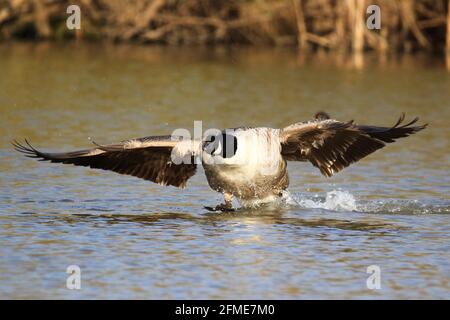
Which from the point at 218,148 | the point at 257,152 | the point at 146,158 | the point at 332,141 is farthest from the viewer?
the point at 146,158

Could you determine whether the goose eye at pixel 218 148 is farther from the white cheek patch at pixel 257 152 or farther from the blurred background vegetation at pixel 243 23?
the blurred background vegetation at pixel 243 23

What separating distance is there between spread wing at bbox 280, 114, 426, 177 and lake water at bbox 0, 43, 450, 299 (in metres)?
0.48

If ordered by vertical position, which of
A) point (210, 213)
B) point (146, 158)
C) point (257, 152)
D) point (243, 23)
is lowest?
point (210, 213)

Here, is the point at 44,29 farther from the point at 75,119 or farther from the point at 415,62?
the point at 75,119

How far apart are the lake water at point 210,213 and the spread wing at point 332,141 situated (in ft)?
1.59

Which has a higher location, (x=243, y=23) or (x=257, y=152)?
(x=243, y=23)

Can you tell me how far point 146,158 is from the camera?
10.1 m

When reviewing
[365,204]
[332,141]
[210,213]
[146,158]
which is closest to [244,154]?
[210,213]

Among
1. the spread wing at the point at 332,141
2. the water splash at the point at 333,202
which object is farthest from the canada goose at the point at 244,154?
the water splash at the point at 333,202

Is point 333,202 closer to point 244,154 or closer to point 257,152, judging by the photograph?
point 257,152

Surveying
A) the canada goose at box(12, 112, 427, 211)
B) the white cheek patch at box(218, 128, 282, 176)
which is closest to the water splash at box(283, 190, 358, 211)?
the canada goose at box(12, 112, 427, 211)

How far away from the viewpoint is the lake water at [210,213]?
727 centimetres

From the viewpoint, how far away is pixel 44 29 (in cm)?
2952

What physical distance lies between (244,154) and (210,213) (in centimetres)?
99
